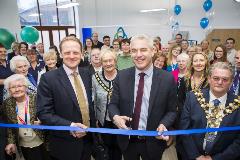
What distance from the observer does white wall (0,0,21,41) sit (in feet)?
27.4

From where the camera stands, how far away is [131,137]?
2.35 meters

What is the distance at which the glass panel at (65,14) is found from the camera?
41.7ft

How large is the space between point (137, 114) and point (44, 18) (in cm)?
1097

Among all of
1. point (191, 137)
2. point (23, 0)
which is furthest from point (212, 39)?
point (191, 137)

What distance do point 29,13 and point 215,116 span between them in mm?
11129

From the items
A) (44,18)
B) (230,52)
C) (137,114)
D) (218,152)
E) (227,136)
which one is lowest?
(218,152)

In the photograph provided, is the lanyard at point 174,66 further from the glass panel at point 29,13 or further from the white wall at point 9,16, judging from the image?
the glass panel at point 29,13

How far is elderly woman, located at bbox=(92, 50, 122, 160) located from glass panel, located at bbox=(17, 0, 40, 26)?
29.7 ft

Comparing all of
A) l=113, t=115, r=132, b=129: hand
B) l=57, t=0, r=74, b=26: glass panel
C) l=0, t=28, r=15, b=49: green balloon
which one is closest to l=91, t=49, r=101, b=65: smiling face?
l=113, t=115, r=132, b=129: hand

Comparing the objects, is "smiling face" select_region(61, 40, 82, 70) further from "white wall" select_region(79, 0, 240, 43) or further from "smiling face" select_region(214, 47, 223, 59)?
"white wall" select_region(79, 0, 240, 43)

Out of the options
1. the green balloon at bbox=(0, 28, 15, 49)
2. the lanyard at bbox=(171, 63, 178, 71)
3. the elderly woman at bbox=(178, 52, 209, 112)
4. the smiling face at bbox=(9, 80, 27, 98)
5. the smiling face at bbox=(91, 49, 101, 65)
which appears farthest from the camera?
the green balloon at bbox=(0, 28, 15, 49)

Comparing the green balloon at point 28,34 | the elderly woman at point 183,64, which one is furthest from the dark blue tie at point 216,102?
the green balloon at point 28,34

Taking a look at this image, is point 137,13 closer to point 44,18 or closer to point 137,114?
point 44,18

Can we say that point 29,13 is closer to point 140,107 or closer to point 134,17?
point 134,17
